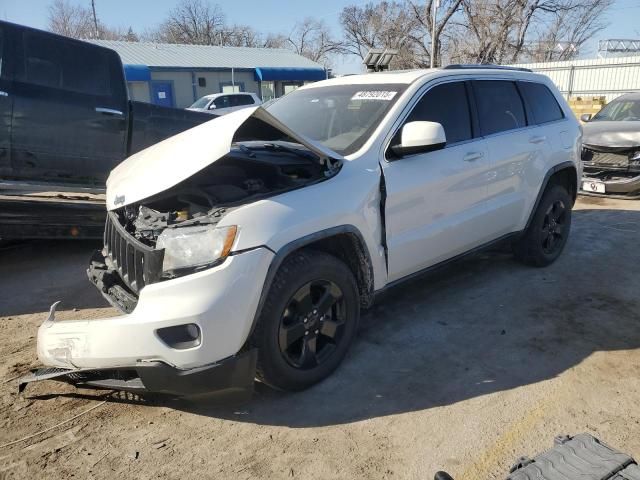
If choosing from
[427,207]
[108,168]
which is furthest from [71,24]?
[427,207]

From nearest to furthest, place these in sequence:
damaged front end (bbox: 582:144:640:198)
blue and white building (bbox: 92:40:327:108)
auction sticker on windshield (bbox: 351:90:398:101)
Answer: auction sticker on windshield (bbox: 351:90:398:101), damaged front end (bbox: 582:144:640:198), blue and white building (bbox: 92:40:327:108)

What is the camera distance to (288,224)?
2715mm

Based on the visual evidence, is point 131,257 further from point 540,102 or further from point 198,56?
point 198,56

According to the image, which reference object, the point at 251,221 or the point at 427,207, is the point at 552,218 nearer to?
the point at 427,207

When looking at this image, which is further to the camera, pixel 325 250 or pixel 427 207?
pixel 427 207

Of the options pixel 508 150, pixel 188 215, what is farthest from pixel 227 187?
pixel 508 150

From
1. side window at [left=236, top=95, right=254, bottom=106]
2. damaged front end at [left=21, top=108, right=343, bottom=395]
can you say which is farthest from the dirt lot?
side window at [left=236, top=95, right=254, bottom=106]

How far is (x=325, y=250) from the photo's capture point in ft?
10.5

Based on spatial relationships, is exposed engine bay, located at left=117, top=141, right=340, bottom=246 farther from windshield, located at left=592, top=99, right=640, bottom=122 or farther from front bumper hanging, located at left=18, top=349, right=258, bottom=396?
windshield, located at left=592, top=99, right=640, bottom=122

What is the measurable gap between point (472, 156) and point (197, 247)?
2.36m

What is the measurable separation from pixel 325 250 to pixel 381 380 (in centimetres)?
87

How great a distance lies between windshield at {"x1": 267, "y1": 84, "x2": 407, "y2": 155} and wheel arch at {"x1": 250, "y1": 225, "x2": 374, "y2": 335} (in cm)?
57

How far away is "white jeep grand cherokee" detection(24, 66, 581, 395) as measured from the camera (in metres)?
2.52

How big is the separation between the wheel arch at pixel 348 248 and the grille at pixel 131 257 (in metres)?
0.63
